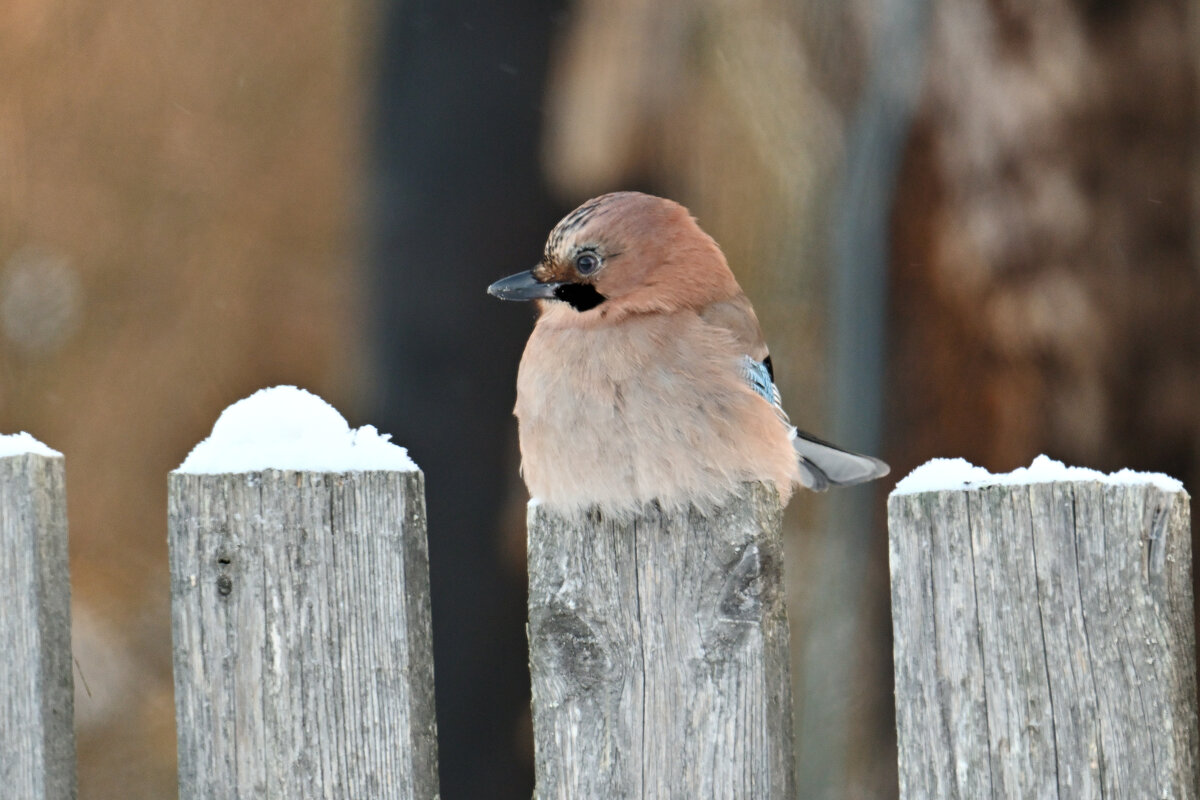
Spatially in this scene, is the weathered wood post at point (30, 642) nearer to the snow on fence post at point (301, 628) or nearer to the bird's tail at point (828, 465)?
the snow on fence post at point (301, 628)

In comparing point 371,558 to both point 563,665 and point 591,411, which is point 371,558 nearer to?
point 563,665

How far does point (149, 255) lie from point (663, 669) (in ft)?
8.42

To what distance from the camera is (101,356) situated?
162 inches

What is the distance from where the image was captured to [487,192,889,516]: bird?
2.57 meters

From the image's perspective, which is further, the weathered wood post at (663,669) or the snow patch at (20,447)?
the snow patch at (20,447)

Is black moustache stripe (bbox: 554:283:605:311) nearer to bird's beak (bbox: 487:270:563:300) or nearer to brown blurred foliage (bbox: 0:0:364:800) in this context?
bird's beak (bbox: 487:270:563:300)

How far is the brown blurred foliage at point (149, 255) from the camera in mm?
4031

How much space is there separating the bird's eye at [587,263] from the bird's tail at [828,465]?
0.66 m

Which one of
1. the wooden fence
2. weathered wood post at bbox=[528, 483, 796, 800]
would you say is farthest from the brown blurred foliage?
weathered wood post at bbox=[528, 483, 796, 800]

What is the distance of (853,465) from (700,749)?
1316mm

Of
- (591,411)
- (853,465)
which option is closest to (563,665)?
(591,411)

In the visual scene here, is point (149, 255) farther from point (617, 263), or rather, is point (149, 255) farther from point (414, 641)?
point (414, 641)

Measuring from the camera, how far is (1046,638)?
6.57 feet

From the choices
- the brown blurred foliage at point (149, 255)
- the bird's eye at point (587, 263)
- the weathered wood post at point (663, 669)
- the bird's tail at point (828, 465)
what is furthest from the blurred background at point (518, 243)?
the weathered wood post at point (663, 669)
